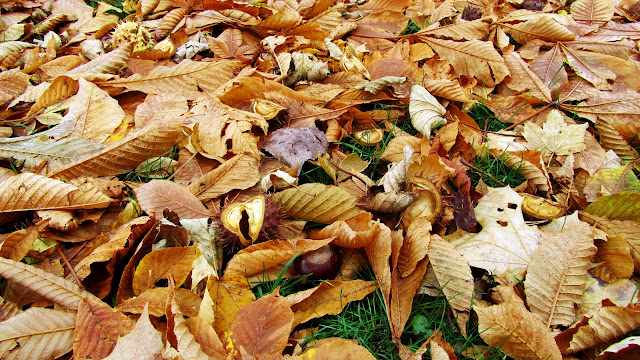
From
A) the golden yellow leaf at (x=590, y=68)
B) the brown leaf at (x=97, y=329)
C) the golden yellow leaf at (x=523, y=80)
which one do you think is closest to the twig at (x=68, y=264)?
the brown leaf at (x=97, y=329)

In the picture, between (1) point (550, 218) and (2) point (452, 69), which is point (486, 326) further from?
(2) point (452, 69)

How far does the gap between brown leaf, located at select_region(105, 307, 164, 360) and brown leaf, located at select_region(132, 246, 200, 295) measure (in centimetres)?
20

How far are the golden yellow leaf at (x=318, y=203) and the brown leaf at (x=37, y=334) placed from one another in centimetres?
77

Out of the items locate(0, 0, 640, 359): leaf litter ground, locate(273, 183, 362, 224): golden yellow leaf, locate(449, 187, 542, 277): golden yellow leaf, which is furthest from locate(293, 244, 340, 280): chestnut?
locate(449, 187, 542, 277): golden yellow leaf

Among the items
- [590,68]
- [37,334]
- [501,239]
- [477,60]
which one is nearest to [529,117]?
[477,60]

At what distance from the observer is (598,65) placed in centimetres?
231

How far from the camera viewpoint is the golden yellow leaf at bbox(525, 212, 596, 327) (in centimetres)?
134

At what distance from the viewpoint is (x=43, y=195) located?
151 centimetres

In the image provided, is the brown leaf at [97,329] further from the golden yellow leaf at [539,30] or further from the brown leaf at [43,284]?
the golden yellow leaf at [539,30]

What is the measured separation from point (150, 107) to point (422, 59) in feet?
4.79

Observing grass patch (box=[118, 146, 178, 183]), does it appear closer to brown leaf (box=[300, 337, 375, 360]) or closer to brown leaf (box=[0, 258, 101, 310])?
brown leaf (box=[0, 258, 101, 310])

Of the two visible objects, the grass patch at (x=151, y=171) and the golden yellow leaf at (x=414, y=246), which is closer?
the golden yellow leaf at (x=414, y=246)

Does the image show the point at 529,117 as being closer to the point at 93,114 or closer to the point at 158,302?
the point at 158,302

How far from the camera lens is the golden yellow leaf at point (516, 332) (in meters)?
1.22
